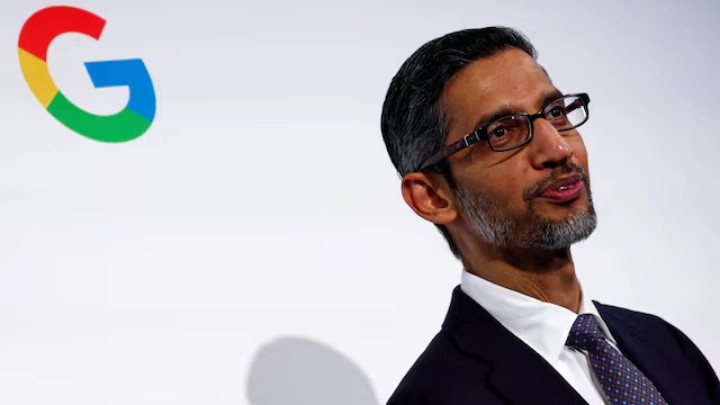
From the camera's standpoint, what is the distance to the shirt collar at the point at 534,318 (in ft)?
3.24

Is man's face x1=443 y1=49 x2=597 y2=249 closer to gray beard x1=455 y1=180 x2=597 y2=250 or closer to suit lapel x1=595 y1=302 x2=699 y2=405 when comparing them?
gray beard x1=455 y1=180 x2=597 y2=250

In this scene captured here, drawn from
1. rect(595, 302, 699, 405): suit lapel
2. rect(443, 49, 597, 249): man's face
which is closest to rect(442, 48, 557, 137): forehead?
rect(443, 49, 597, 249): man's face

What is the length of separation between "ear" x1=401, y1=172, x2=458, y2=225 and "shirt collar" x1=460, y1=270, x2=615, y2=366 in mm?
119

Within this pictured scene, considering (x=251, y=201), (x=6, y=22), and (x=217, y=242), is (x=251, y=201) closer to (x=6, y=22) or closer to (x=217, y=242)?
(x=217, y=242)

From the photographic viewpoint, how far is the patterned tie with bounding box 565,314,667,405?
3.05 ft

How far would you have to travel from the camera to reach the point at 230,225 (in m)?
1.42

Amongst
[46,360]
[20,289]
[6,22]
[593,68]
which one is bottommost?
[46,360]

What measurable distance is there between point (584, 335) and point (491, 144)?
0.97 ft

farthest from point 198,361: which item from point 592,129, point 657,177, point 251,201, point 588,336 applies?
point 657,177

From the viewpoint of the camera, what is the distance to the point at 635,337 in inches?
43.5

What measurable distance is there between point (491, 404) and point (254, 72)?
2.94 feet

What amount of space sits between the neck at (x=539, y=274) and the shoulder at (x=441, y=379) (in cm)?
13

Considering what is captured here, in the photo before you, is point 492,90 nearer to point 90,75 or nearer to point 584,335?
point 584,335

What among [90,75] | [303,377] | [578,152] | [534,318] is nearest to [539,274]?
[534,318]
